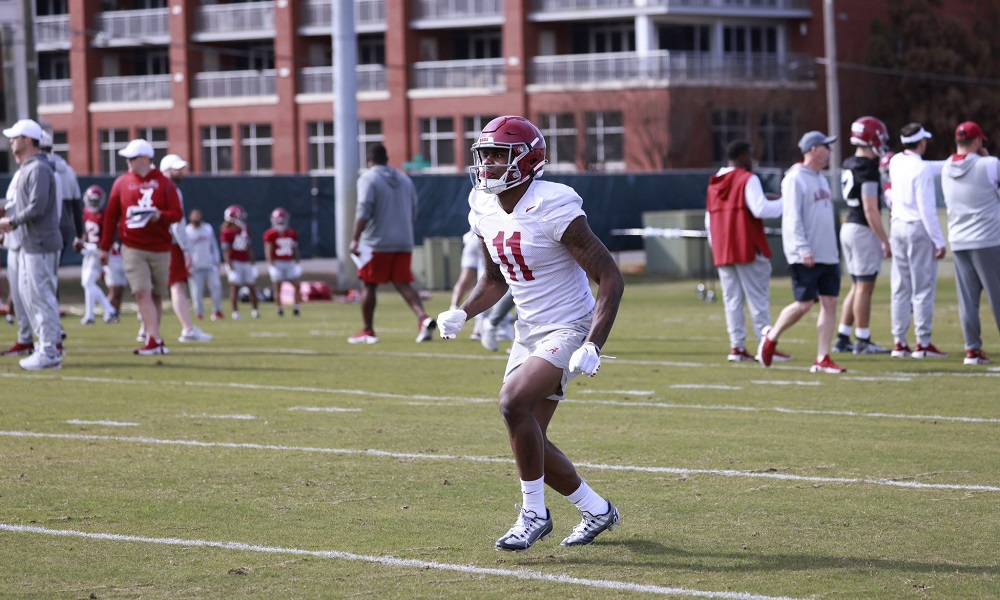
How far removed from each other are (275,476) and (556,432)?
7.58 ft

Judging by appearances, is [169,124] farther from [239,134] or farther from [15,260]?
[15,260]

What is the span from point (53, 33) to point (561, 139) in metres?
23.3

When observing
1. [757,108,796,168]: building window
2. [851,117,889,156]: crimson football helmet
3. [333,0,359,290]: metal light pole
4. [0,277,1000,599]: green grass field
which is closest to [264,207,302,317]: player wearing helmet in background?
[333,0,359,290]: metal light pole

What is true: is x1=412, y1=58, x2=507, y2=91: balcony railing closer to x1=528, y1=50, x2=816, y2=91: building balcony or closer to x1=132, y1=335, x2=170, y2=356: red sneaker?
x1=528, y1=50, x2=816, y2=91: building balcony

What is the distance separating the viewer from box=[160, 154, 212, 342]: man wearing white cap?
17.9m

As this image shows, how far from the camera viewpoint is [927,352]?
14812 mm

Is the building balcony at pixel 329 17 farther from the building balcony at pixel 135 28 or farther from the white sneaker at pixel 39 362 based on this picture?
the white sneaker at pixel 39 362

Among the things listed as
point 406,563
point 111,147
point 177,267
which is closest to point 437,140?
point 111,147

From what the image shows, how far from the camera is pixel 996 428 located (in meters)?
10.2

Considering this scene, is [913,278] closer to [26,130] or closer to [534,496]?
[26,130]

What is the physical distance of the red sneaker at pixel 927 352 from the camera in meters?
14.7

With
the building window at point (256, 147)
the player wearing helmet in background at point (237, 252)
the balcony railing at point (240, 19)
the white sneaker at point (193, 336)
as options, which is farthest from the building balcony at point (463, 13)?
the white sneaker at point (193, 336)

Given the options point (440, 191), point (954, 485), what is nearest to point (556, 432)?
point (954, 485)

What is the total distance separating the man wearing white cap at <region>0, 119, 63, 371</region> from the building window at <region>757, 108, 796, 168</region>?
45.4 meters
